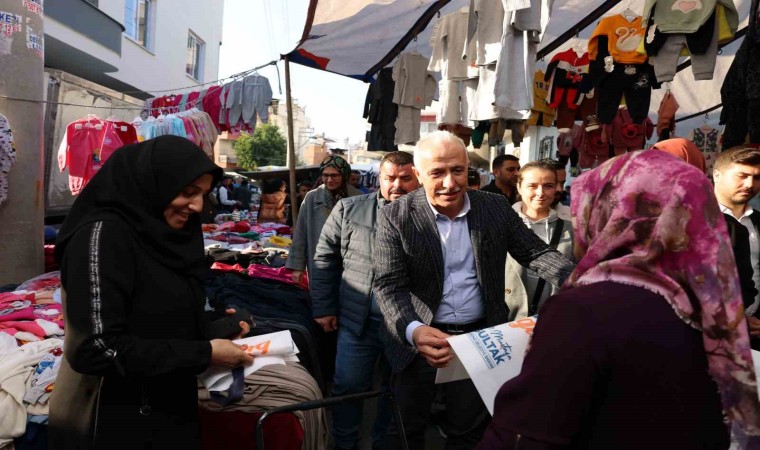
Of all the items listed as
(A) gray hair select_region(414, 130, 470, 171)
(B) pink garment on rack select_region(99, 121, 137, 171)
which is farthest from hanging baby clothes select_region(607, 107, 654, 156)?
(B) pink garment on rack select_region(99, 121, 137, 171)

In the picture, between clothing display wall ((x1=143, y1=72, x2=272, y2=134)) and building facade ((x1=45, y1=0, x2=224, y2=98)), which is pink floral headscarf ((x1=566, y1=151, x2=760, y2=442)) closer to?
clothing display wall ((x1=143, y1=72, x2=272, y2=134))

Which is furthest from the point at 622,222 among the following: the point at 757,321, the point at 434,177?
the point at 757,321

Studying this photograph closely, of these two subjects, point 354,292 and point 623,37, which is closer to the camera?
point 354,292

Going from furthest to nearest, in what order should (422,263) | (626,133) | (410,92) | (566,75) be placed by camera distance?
(626,133)
(410,92)
(566,75)
(422,263)

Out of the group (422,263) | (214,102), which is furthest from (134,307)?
(214,102)

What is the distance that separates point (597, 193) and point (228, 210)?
1069cm

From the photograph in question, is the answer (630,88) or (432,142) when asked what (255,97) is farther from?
(432,142)

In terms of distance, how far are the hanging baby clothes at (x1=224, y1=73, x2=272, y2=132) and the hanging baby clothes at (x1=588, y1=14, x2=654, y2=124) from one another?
6673 millimetres

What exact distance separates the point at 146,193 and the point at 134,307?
0.38m

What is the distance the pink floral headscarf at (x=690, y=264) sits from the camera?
1024 mm

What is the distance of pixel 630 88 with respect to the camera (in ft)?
15.9

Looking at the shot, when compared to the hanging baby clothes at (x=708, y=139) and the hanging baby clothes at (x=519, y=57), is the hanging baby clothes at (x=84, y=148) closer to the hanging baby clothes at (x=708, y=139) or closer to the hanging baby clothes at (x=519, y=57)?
the hanging baby clothes at (x=519, y=57)

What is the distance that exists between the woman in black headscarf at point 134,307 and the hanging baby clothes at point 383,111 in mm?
5517

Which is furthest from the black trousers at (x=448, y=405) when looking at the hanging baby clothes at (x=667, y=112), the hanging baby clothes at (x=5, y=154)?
the hanging baby clothes at (x=667, y=112)
